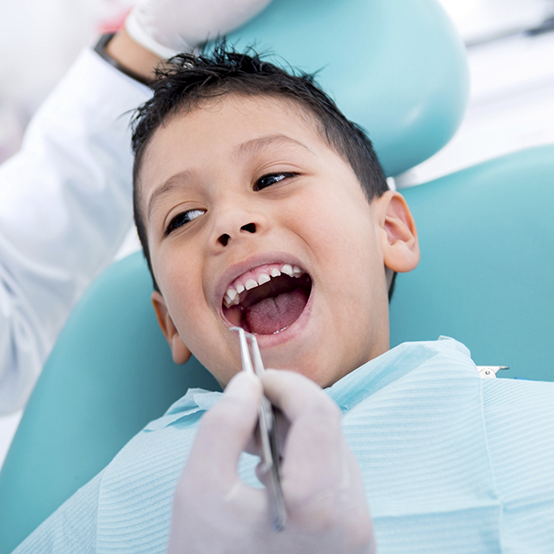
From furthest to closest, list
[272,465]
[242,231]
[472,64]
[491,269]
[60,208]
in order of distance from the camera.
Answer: [472,64] < [60,208] < [491,269] < [242,231] < [272,465]

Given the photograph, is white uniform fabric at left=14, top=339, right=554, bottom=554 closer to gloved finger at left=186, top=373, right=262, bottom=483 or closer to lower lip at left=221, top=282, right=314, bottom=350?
lower lip at left=221, top=282, right=314, bottom=350

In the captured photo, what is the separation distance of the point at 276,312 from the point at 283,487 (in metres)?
0.41

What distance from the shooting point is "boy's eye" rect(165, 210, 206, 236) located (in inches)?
27.5

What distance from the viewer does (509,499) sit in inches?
18.4

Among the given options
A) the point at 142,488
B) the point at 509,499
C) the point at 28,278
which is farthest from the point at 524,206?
the point at 28,278

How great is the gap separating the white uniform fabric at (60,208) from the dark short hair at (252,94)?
176mm

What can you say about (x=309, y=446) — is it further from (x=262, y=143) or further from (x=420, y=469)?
(x=262, y=143)

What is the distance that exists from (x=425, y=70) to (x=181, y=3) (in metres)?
0.50

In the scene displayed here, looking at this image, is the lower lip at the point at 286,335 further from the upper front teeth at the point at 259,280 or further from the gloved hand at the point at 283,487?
the gloved hand at the point at 283,487

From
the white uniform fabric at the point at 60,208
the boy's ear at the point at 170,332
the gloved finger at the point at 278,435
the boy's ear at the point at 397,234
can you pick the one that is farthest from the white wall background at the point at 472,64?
the gloved finger at the point at 278,435

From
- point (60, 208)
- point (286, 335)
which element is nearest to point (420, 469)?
point (286, 335)

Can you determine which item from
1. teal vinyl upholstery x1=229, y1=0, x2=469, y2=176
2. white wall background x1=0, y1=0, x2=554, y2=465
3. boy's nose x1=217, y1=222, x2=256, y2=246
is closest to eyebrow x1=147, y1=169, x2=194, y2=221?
boy's nose x1=217, y1=222, x2=256, y2=246

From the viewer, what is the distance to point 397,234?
0.79 metres

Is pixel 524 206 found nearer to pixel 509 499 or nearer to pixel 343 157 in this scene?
pixel 343 157
